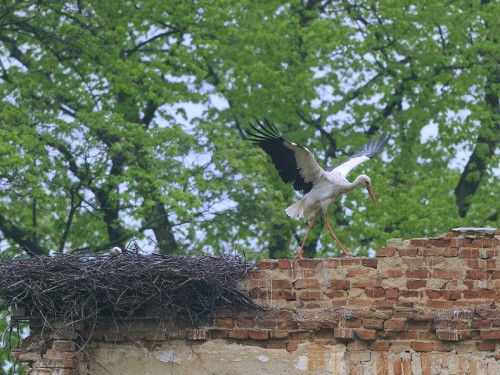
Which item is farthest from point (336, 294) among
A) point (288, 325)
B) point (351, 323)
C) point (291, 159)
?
point (291, 159)

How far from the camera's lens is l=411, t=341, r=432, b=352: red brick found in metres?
10.4

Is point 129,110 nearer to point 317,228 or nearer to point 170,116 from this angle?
point 170,116

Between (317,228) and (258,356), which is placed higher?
(317,228)

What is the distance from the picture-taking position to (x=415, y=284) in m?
10.6

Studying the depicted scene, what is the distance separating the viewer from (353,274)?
1081 centimetres

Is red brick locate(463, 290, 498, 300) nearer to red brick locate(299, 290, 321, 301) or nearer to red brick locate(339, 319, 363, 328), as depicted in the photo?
red brick locate(339, 319, 363, 328)

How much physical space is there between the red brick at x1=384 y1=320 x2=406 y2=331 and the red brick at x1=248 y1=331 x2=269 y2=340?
0.88 meters

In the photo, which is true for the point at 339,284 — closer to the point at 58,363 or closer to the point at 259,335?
the point at 259,335

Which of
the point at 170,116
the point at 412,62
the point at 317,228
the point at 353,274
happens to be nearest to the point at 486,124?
the point at 412,62

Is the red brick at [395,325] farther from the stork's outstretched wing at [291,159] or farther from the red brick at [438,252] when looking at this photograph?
the stork's outstretched wing at [291,159]

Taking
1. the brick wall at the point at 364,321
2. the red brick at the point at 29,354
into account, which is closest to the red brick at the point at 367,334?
the brick wall at the point at 364,321

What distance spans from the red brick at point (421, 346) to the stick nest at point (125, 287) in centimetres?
124

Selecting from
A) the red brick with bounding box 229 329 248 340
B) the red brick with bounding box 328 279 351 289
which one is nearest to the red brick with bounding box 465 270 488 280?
the red brick with bounding box 328 279 351 289

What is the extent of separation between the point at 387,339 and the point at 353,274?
551mm
